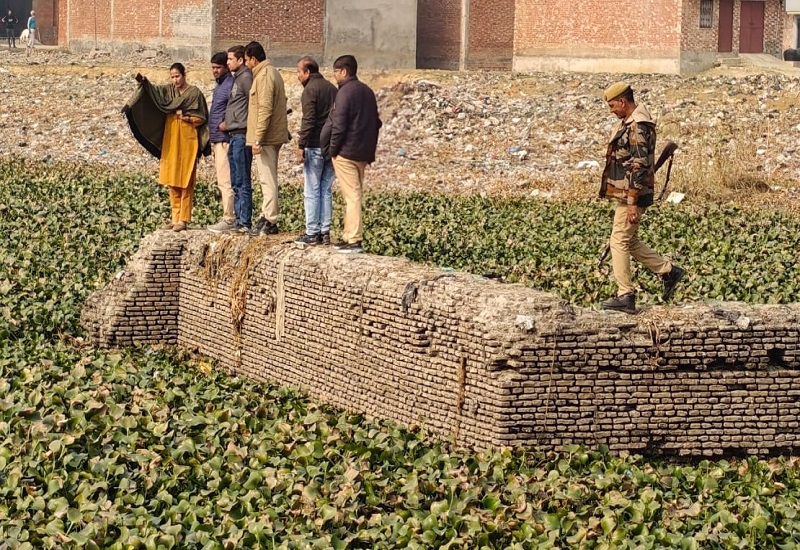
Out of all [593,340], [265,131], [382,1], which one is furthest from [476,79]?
[593,340]

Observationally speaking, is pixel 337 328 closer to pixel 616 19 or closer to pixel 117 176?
pixel 117 176

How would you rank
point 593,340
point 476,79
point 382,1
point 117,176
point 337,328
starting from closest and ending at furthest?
point 593,340 < point 337,328 < point 117,176 < point 476,79 < point 382,1

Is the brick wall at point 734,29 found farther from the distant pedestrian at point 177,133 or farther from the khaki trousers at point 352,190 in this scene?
the khaki trousers at point 352,190

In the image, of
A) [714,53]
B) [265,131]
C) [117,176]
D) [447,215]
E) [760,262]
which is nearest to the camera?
[265,131]

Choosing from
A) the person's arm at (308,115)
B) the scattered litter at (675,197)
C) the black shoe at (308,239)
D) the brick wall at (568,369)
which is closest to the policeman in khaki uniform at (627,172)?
the brick wall at (568,369)

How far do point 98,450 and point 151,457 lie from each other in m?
0.40

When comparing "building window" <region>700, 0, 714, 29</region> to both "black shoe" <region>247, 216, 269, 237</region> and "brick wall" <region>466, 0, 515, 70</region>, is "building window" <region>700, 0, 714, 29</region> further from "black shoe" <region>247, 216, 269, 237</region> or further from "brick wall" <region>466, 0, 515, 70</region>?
"black shoe" <region>247, 216, 269, 237</region>

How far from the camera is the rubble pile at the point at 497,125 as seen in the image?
2538cm

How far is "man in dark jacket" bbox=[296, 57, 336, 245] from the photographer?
40.4 ft

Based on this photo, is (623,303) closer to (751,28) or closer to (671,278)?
(671,278)

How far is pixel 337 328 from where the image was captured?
10.8 m

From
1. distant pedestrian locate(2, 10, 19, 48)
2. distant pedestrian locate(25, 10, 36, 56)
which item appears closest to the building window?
distant pedestrian locate(25, 10, 36, 56)

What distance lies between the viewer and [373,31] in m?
41.7

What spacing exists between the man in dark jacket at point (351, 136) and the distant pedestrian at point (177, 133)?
233cm
